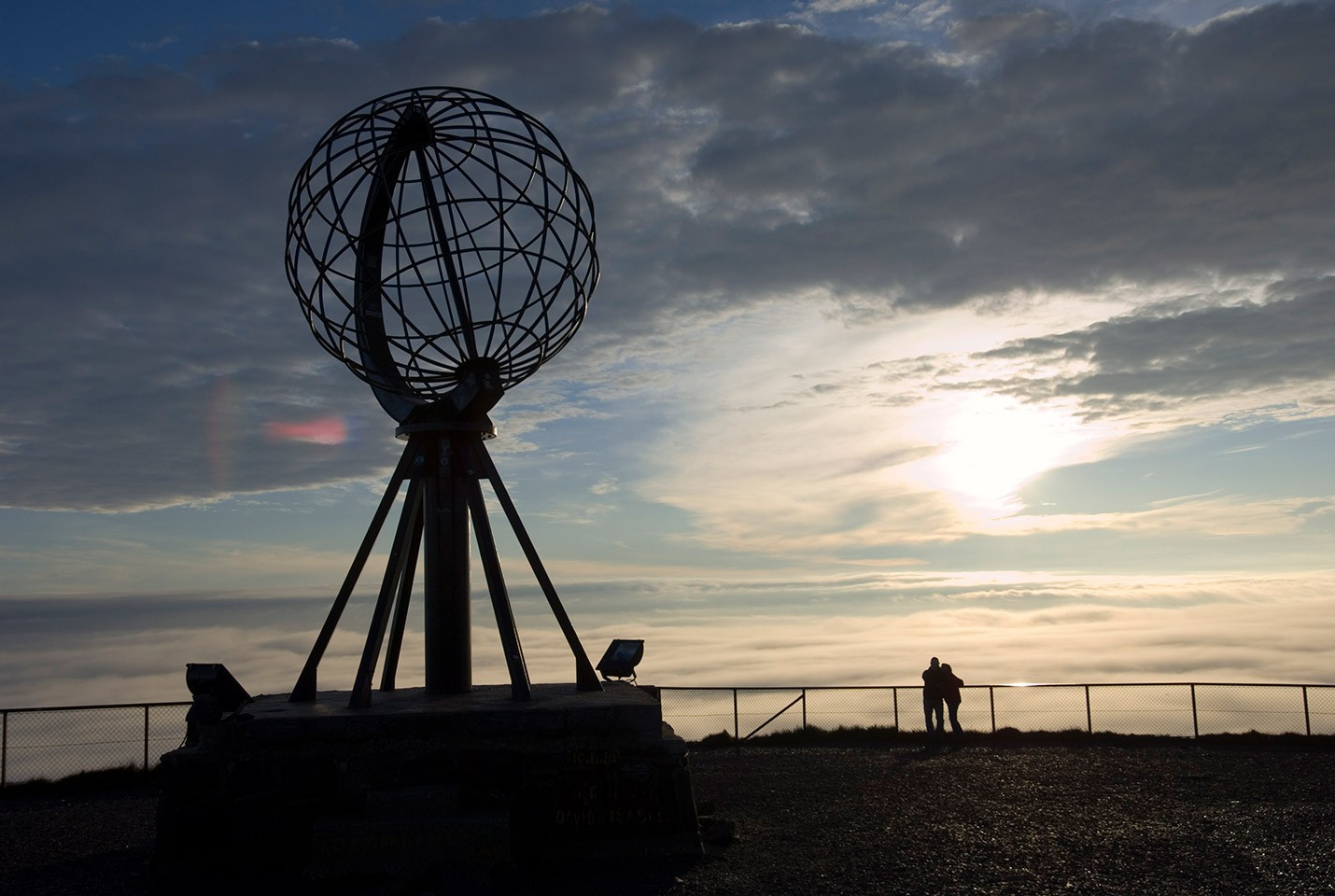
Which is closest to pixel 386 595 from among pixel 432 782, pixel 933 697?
pixel 432 782

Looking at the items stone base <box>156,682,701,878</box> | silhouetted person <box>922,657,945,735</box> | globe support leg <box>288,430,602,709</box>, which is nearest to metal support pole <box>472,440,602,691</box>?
globe support leg <box>288,430,602,709</box>

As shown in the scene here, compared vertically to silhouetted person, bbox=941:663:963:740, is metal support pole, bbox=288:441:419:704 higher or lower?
higher

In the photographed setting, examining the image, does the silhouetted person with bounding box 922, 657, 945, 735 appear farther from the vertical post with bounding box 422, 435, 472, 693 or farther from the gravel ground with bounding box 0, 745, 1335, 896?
the vertical post with bounding box 422, 435, 472, 693

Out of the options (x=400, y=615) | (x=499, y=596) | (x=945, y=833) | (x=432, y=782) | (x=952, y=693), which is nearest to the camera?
(x=432, y=782)

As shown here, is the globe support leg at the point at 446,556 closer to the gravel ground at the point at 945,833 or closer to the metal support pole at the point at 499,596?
the metal support pole at the point at 499,596

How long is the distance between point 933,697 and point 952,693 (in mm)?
386

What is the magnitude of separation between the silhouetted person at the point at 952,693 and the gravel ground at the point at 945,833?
287 centimetres

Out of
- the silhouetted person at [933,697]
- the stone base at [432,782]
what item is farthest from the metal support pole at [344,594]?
the silhouetted person at [933,697]

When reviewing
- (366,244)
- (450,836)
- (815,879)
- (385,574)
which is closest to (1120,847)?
(815,879)

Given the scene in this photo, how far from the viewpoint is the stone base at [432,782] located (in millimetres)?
11352

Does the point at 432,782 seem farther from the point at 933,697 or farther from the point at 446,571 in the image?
the point at 933,697

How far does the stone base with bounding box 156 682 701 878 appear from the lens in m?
11.4

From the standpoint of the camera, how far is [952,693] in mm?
21594

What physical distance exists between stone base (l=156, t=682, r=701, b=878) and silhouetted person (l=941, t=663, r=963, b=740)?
11192 mm
